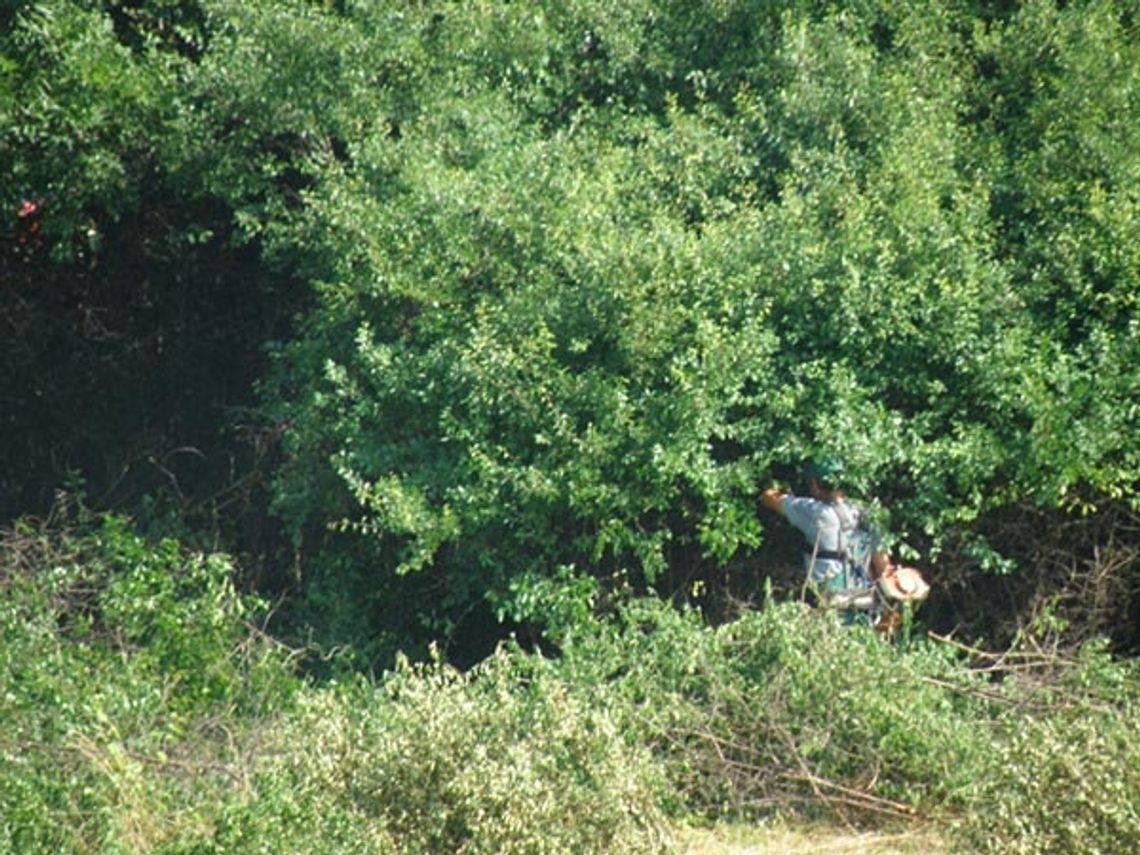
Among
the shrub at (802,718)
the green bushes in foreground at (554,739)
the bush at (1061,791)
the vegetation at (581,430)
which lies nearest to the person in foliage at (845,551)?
the vegetation at (581,430)

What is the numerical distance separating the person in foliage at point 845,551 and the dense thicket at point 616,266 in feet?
0.78

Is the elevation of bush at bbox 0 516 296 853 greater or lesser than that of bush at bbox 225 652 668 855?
lesser

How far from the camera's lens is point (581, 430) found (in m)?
9.58

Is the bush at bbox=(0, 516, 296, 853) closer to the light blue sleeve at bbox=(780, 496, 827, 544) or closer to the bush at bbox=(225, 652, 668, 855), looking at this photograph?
the bush at bbox=(225, 652, 668, 855)

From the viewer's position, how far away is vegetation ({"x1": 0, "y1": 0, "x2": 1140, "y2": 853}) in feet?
24.5

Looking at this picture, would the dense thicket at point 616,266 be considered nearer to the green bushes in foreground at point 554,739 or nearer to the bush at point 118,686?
the green bushes in foreground at point 554,739

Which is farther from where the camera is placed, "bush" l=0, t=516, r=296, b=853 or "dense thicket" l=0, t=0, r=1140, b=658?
"dense thicket" l=0, t=0, r=1140, b=658

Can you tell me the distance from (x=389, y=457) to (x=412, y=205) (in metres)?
1.43

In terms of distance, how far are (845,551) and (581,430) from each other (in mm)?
1517

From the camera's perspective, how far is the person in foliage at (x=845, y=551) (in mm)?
9125

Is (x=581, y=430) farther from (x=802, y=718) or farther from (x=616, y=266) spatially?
(x=802, y=718)


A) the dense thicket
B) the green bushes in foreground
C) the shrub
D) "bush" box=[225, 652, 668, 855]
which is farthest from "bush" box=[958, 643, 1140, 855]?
the dense thicket

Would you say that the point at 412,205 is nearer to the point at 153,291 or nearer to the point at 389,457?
the point at 389,457

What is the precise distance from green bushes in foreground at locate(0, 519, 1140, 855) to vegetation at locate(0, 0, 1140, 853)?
0.08ft
